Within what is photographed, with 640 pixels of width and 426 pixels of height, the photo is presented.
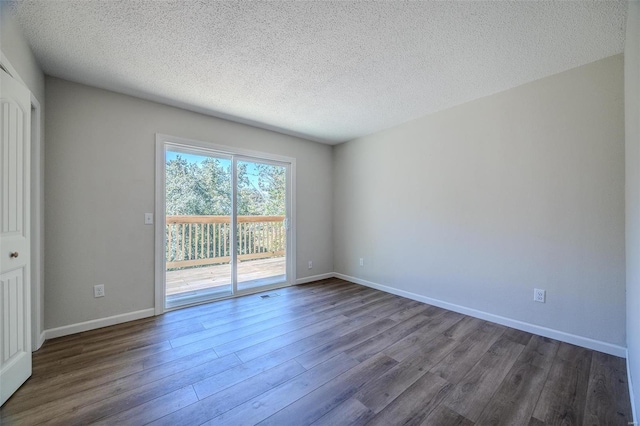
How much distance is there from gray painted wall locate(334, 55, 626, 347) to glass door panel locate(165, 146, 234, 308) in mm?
2300

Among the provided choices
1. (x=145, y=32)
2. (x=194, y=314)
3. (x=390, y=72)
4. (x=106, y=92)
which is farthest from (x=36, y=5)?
(x=194, y=314)

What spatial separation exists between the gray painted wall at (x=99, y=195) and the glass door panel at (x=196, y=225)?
293 millimetres

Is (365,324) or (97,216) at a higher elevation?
(97,216)

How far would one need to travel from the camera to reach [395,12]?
5.12ft

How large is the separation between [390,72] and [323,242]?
2.87 m

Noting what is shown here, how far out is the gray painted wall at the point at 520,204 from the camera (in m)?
2.02

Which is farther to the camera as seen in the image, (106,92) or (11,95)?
(106,92)

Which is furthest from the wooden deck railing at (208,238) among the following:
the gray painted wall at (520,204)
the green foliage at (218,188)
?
the gray painted wall at (520,204)

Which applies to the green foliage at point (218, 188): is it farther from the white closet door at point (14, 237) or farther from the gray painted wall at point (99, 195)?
the white closet door at point (14, 237)

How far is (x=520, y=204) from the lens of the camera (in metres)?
2.45

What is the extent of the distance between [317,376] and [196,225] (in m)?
2.73

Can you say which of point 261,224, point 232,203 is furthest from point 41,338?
point 261,224

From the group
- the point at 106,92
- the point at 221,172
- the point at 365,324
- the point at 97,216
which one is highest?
the point at 106,92

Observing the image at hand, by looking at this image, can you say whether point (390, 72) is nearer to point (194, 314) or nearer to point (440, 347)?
point (440, 347)
